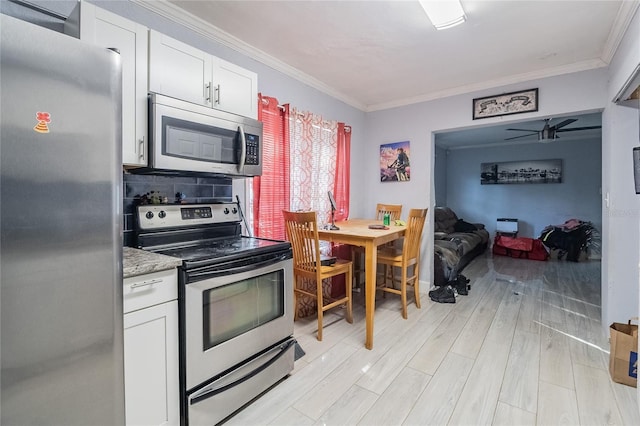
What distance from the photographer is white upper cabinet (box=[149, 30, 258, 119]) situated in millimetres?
1608

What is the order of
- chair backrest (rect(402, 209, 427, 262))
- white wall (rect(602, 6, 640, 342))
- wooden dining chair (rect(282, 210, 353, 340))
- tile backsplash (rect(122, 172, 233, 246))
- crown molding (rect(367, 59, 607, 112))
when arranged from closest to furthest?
tile backsplash (rect(122, 172, 233, 246))
white wall (rect(602, 6, 640, 342))
wooden dining chair (rect(282, 210, 353, 340))
crown molding (rect(367, 59, 607, 112))
chair backrest (rect(402, 209, 427, 262))

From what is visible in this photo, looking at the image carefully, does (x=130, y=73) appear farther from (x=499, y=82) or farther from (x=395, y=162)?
(x=499, y=82)

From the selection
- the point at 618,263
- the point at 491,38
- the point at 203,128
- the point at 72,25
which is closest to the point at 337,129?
the point at 491,38

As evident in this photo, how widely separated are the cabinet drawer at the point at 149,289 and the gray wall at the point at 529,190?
6473mm

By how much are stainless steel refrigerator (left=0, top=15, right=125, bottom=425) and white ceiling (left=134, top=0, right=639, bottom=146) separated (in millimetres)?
1377

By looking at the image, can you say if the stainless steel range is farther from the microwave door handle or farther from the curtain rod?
the curtain rod

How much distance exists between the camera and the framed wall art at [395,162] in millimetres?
3783

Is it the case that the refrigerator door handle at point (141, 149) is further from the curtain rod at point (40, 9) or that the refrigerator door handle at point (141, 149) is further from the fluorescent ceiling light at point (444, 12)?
the fluorescent ceiling light at point (444, 12)

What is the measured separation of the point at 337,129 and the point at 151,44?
223 cm

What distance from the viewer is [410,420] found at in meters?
1.58

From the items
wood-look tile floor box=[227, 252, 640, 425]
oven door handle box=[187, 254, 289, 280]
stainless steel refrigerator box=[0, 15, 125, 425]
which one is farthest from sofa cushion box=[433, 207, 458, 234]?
stainless steel refrigerator box=[0, 15, 125, 425]

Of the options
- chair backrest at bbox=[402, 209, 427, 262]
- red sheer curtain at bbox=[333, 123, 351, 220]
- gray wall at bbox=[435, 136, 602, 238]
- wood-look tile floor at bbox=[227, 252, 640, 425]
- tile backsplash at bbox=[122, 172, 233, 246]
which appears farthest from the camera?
gray wall at bbox=[435, 136, 602, 238]

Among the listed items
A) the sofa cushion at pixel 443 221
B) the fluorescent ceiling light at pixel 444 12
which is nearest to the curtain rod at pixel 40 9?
the fluorescent ceiling light at pixel 444 12

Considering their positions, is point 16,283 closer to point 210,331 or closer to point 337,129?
point 210,331
